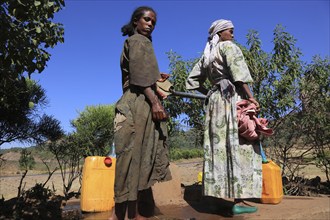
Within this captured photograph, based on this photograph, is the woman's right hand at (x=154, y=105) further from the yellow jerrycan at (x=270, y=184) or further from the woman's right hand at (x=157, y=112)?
the yellow jerrycan at (x=270, y=184)

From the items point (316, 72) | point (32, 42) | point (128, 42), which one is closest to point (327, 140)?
point (316, 72)

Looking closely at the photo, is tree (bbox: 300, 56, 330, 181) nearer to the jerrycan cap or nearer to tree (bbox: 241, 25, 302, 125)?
tree (bbox: 241, 25, 302, 125)

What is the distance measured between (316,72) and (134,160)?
15.3ft

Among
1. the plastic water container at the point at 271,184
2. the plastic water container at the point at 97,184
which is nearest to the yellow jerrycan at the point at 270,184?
the plastic water container at the point at 271,184

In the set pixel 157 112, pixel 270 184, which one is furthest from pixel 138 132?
pixel 270 184

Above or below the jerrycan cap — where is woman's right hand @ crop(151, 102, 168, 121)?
Answer: above

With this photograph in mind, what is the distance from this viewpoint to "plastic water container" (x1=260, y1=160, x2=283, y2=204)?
347cm

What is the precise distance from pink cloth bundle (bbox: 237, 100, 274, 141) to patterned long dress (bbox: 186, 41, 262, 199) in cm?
5

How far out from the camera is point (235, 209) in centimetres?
316

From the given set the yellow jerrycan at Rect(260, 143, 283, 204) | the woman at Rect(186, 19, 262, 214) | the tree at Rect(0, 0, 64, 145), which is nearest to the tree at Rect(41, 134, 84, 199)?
the tree at Rect(0, 0, 64, 145)

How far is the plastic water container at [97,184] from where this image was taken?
3.47 meters

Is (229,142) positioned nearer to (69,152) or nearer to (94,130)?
(69,152)

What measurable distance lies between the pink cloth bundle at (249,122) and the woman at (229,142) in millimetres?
50

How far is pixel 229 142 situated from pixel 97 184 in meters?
1.44
